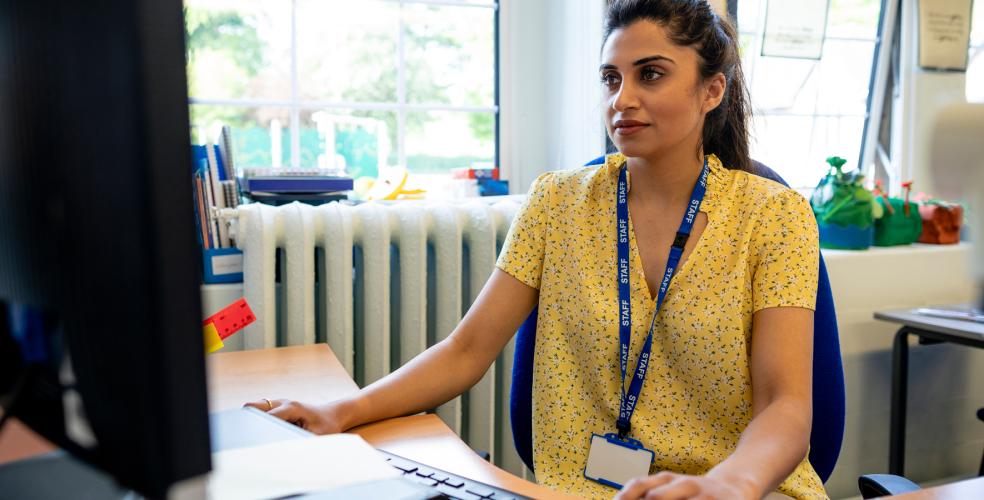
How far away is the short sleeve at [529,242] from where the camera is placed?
1.42m

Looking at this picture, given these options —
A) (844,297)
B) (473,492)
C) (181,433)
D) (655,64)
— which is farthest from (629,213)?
(844,297)

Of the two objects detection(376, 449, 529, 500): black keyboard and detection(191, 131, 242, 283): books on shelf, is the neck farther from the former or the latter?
detection(191, 131, 242, 283): books on shelf

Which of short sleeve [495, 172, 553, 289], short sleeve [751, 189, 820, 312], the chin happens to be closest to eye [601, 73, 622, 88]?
the chin

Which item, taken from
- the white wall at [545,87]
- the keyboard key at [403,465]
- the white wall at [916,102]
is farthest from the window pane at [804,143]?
the keyboard key at [403,465]

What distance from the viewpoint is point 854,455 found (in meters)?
2.49

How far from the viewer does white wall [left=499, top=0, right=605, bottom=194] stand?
225 centimetres

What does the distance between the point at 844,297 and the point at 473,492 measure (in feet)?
6.51

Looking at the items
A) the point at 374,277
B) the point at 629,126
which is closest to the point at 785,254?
the point at 629,126

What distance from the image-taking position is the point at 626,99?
4.34ft

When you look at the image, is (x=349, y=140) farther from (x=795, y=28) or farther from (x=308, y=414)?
(x=795, y=28)

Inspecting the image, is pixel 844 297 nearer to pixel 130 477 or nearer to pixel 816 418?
pixel 816 418

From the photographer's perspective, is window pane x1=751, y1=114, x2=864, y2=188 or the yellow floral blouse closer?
the yellow floral blouse

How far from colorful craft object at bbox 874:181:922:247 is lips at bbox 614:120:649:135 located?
5.07ft

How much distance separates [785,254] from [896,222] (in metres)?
1.57
